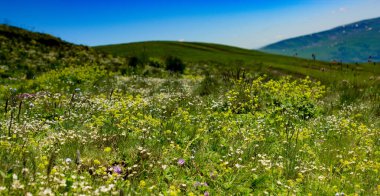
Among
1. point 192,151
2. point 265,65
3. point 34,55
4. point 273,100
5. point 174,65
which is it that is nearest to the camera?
point 192,151

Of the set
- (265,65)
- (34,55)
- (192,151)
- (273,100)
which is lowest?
(265,65)

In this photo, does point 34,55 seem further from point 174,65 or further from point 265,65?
point 265,65

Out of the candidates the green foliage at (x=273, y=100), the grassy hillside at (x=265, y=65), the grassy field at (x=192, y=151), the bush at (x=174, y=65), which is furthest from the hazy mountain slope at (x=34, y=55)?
the green foliage at (x=273, y=100)

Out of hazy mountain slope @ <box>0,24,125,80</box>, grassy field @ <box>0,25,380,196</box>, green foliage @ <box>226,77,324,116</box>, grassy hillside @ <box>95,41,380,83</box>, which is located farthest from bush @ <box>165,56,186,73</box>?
grassy field @ <box>0,25,380,196</box>

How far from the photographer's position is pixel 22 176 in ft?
14.4

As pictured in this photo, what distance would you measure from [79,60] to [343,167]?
26803 millimetres

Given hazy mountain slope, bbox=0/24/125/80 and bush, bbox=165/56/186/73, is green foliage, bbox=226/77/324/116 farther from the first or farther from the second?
bush, bbox=165/56/186/73

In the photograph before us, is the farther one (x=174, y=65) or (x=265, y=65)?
(x=265, y=65)

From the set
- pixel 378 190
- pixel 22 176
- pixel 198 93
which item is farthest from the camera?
pixel 198 93

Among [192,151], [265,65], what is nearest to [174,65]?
[265,65]

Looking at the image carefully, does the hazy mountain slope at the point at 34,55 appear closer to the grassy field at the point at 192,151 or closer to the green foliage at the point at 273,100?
the grassy field at the point at 192,151

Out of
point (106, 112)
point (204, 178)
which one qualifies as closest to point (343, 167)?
point (204, 178)

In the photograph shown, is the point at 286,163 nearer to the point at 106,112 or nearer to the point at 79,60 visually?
the point at 106,112

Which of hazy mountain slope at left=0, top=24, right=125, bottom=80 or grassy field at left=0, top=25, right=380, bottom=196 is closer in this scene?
grassy field at left=0, top=25, right=380, bottom=196
